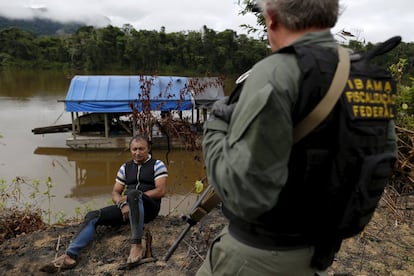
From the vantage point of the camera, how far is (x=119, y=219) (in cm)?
326

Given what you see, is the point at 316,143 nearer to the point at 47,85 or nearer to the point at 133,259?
the point at 133,259

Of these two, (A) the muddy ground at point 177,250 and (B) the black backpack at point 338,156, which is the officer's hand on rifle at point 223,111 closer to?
(B) the black backpack at point 338,156

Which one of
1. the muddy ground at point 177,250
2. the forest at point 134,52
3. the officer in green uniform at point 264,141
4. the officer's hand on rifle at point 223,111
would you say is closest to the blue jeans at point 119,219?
the muddy ground at point 177,250

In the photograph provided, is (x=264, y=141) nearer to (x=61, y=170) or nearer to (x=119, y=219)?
(x=119, y=219)

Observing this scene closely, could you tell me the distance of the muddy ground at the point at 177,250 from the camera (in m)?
2.73

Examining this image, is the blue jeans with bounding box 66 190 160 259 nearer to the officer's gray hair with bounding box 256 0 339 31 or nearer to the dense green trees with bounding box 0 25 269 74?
the officer's gray hair with bounding box 256 0 339 31

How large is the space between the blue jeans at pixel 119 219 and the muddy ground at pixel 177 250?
5.4 inches

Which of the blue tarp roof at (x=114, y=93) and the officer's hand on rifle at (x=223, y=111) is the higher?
the officer's hand on rifle at (x=223, y=111)

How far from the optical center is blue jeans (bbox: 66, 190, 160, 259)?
2951 millimetres

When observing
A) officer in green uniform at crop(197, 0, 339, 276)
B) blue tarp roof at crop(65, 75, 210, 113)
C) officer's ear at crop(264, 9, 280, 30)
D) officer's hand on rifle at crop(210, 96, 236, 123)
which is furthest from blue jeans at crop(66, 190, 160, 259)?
blue tarp roof at crop(65, 75, 210, 113)

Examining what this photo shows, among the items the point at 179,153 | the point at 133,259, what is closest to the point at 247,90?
the point at 133,259

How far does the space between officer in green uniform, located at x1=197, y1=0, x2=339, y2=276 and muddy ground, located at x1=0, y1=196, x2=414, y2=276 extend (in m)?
1.88

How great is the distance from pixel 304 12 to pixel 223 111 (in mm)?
299

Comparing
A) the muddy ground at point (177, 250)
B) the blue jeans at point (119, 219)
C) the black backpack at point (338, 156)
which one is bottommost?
the muddy ground at point (177, 250)
